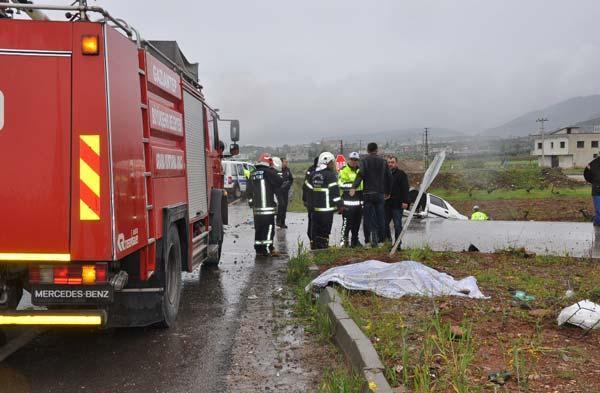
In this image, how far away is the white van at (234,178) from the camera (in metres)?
28.0

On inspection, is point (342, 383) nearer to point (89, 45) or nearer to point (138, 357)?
point (138, 357)

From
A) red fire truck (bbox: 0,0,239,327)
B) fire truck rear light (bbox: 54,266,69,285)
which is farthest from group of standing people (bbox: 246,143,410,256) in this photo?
fire truck rear light (bbox: 54,266,69,285)

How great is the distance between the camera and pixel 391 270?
6.64 meters

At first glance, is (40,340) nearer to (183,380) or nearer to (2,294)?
(2,294)

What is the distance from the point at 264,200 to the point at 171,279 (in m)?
4.36

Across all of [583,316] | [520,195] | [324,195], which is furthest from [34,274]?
[520,195]

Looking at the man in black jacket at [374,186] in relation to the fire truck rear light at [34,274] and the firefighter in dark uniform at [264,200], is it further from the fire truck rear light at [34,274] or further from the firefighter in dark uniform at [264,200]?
the fire truck rear light at [34,274]

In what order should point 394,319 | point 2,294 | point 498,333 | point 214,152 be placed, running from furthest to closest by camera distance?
point 214,152, point 394,319, point 498,333, point 2,294

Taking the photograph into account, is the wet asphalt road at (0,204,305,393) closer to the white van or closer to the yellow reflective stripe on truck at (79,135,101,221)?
the yellow reflective stripe on truck at (79,135,101,221)

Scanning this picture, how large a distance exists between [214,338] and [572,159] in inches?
3808

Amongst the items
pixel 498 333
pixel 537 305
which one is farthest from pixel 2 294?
pixel 537 305

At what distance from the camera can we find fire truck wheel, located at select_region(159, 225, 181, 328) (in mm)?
5527

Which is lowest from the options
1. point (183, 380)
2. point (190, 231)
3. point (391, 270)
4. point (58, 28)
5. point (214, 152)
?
point (183, 380)

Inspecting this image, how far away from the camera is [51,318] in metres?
4.20
